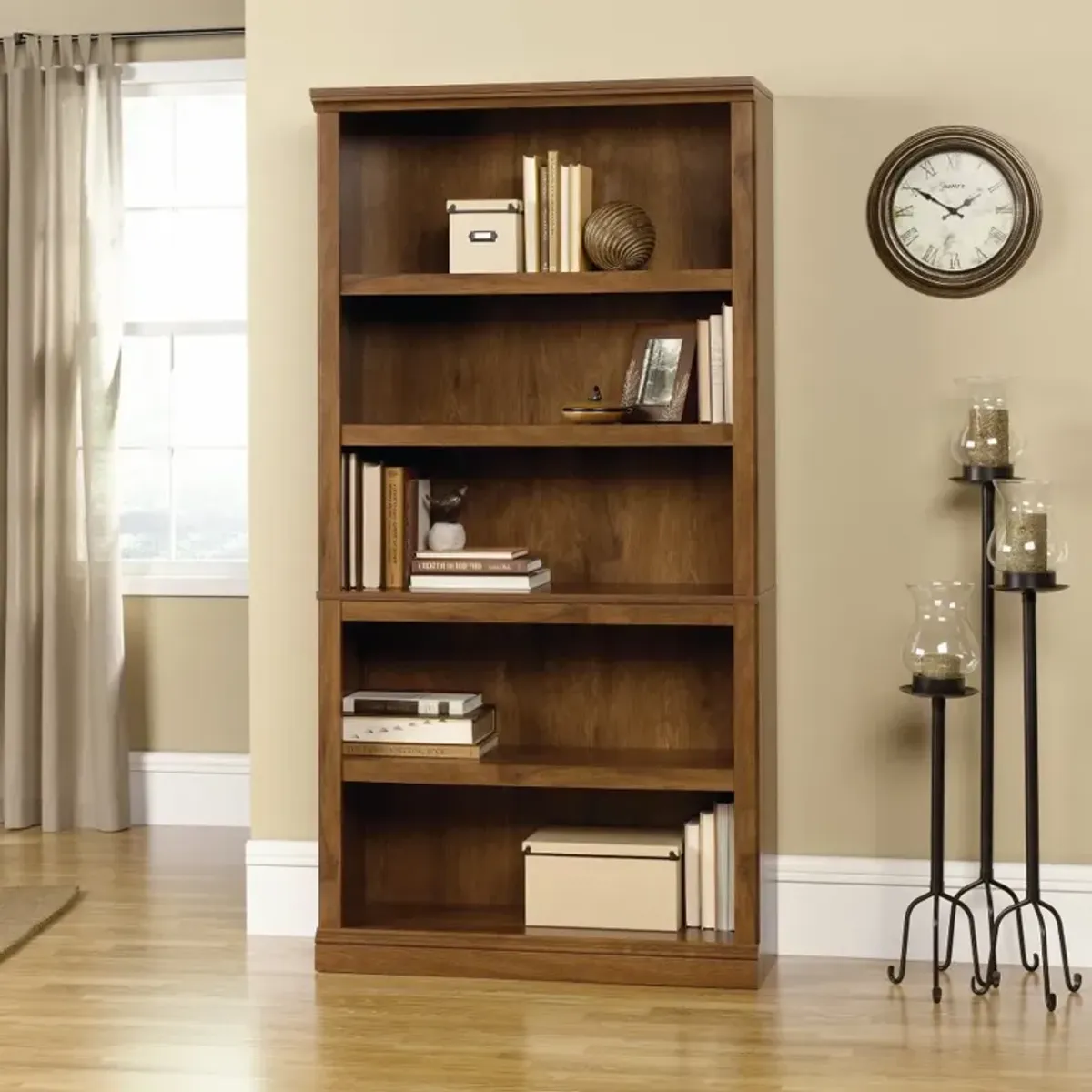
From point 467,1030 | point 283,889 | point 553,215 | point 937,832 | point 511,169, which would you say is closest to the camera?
point 467,1030

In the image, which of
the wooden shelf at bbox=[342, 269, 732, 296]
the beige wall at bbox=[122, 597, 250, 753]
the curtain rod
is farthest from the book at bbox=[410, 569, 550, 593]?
the curtain rod

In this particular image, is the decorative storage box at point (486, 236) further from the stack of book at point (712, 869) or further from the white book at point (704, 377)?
the stack of book at point (712, 869)

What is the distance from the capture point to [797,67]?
4141 mm

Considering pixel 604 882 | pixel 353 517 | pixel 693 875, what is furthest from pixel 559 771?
pixel 353 517

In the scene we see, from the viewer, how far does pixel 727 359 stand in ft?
13.0

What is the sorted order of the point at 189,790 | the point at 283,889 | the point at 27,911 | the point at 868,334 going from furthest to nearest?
the point at 189,790
the point at 27,911
the point at 283,889
the point at 868,334

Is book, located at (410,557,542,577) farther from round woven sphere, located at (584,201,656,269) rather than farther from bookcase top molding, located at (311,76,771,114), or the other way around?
bookcase top molding, located at (311,76,771,114)

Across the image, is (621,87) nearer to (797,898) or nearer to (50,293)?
(797,898)

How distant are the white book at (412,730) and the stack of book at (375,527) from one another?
0.31 metres

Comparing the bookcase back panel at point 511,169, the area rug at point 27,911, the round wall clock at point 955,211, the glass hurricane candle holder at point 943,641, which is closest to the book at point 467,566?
the bookcase back panel at point 511,169

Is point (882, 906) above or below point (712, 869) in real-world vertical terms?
below

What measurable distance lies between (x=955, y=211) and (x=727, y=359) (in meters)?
0.67

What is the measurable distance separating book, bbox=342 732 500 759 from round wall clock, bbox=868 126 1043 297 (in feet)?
4.90

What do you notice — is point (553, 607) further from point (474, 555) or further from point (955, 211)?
point (955, 211)
